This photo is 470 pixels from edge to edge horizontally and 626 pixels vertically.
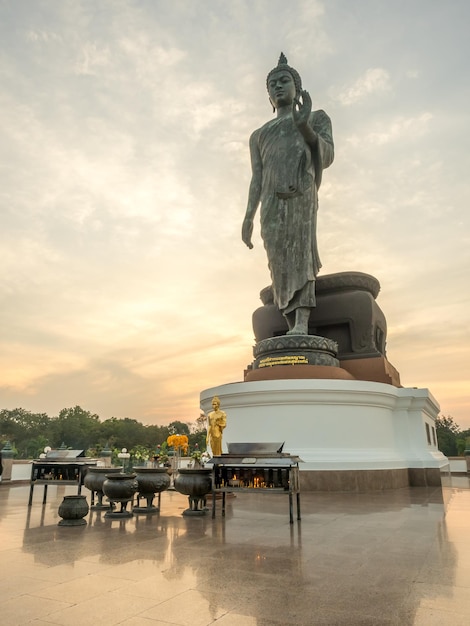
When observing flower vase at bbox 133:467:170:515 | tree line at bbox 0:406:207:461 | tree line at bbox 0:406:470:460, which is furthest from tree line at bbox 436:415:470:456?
flower vase at bbox 133:467:170:515

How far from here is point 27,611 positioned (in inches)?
137

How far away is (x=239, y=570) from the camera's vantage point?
15.2 ft

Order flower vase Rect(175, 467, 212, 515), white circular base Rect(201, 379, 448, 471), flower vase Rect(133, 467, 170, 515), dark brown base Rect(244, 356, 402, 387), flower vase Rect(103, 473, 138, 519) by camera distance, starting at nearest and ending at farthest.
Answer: flower vase Rect(103, 473, 138, 519), flower vase Rect(175, 467, 212, 515), flower vase Rect(133, 467, 170, 515), white circular base Rect(201, 379, 448, 471), dark brown base Rect(244, 356, 402, 387)

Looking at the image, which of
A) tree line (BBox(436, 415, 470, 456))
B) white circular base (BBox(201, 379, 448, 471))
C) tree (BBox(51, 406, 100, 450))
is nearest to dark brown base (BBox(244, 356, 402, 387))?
white circular base (BBox(201, 379, 448, 471))

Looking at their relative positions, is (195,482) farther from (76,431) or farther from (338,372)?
(76,431)

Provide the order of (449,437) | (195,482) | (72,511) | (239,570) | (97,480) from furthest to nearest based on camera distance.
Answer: (449,437)
(97,480)
(195,482)
(72,511)
(239,570)

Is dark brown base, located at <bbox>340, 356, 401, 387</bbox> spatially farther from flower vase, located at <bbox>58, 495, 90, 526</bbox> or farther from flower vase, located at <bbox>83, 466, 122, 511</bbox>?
flower vase, located at <bbox>58, 495, 90, 526</bbox>

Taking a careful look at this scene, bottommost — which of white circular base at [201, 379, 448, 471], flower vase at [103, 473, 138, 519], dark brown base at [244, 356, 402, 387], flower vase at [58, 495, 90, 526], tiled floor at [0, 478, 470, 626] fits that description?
tiled floor at [0, 478, 470, 626]

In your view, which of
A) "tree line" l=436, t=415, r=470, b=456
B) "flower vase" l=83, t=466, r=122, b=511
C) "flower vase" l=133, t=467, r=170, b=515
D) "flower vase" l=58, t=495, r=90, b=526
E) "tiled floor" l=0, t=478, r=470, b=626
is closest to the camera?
"tiled floor" l=0, t=478, r=470, b=626

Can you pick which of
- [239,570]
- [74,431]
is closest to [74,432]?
[74,431]

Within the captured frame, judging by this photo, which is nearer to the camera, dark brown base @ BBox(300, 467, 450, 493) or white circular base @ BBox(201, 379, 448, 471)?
dark brown base @ BBox(300, 467, 450, 493)

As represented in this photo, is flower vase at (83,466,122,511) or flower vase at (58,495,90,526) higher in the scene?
flower vase at (83,466,122,511)

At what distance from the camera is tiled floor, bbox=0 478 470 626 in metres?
3.48

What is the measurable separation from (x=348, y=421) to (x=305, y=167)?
8907 mm
